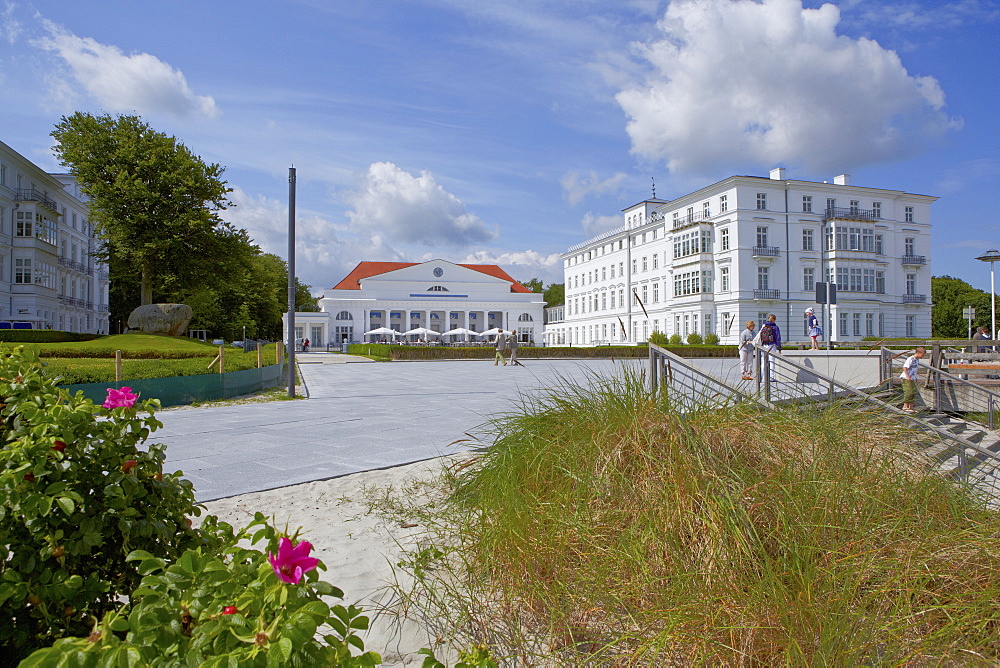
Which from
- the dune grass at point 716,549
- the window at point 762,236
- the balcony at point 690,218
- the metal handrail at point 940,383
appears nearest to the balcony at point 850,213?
the window at point 762,236

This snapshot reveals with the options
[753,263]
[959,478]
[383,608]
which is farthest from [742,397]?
[753,263]

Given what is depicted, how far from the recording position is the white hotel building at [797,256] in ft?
163

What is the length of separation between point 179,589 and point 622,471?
92.7 inches

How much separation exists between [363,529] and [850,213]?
57.2 metres

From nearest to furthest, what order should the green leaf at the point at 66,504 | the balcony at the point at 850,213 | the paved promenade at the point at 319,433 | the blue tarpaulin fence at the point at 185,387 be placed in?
1. the green leaf at the point at 66,504
2. the paved promenade at the point at 319,433
3. the blue tarpaulin fence at the point at 185,387
4. the balcony at the point at 850,213

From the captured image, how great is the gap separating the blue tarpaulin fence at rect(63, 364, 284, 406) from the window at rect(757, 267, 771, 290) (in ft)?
144

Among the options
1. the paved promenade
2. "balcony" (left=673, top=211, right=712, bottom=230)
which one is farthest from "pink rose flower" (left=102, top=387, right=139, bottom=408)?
"balcony" (left=673, top=211, right=712, bottom=230)

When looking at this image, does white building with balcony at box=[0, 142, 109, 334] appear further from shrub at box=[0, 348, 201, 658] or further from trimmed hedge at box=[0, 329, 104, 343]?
shrub at box=[0, 348, 201, 658]

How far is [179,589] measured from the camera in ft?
4.97

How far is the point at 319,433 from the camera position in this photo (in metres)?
8.71

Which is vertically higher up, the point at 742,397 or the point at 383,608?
the point at 742,397

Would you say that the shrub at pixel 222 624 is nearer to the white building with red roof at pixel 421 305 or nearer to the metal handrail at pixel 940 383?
the metal handrail at pixel 940 383

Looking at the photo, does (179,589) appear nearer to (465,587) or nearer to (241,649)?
(241,649)

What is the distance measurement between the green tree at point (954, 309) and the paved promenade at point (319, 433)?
81968 millimetres
